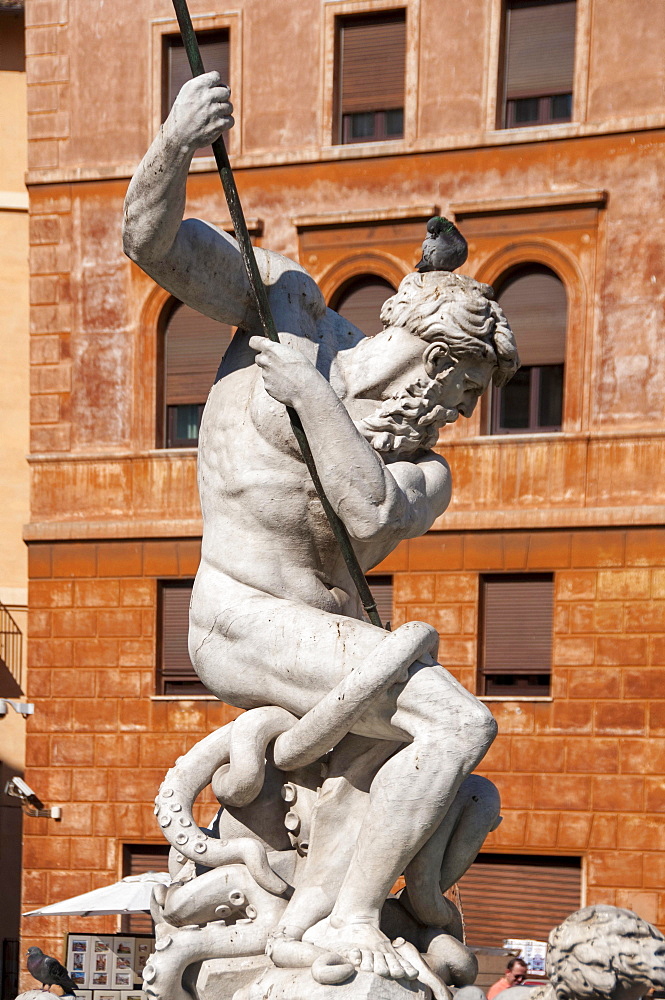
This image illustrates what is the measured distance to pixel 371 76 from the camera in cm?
2320

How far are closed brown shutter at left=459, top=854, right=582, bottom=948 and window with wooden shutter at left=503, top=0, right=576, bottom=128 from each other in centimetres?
828

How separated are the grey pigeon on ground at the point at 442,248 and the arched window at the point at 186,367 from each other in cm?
1750

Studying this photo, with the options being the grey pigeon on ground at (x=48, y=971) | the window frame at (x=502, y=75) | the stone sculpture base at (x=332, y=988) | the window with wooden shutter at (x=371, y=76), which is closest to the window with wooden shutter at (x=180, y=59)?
the window with wooden shutter at (x=371, y=76)

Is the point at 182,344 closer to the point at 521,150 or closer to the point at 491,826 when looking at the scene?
the point at 521,150

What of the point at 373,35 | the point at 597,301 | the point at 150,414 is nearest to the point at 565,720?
the point at 597,301

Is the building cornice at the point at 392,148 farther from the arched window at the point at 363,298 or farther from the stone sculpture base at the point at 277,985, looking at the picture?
the stone sculpture base at the point at 277,985

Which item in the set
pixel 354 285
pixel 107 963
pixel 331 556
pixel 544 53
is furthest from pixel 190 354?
pixel 331 556

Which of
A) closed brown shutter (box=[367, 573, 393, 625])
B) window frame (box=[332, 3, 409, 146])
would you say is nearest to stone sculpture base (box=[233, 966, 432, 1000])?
closed brown shutter (box=[367, 573, 393, 625])

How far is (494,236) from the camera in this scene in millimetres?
22141

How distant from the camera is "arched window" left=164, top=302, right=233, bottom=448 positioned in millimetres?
23375

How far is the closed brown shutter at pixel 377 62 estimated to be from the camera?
23.1 metres

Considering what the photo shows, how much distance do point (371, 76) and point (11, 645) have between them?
8.32 metres

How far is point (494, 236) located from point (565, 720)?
543 centimetres

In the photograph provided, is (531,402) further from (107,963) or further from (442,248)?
(442,248)
